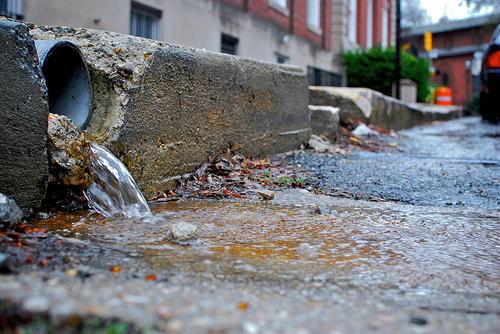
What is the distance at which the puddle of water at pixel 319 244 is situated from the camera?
5.30 feet

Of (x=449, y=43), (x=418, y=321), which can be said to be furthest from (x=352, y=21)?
(x=449, y=43)

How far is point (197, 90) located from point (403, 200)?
1.62 m

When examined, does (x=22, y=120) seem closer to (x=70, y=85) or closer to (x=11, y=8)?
(x=70, y=85)

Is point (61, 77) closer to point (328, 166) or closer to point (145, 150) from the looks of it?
point (145, 150)

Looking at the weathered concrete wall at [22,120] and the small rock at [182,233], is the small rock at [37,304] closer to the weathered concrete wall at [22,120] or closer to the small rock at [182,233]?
the small rock at [182,233]

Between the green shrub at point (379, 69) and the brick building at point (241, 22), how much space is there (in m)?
0.62

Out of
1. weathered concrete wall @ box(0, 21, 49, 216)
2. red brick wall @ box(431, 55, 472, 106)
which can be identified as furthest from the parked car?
red brick wall @ box(431, 55, 472, 106)

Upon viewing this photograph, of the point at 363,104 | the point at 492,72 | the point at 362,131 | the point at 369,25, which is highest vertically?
the point at 369,25

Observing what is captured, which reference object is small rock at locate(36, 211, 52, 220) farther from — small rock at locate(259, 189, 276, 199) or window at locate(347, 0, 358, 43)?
window at locate(347, 0, 358, 43)

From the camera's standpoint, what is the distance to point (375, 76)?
14.9 m

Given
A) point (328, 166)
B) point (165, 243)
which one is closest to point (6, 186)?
point (165, 243)

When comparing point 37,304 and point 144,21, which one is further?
point 144,21

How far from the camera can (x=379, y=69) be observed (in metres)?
14.9

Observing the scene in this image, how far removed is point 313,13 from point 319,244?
1416cm
